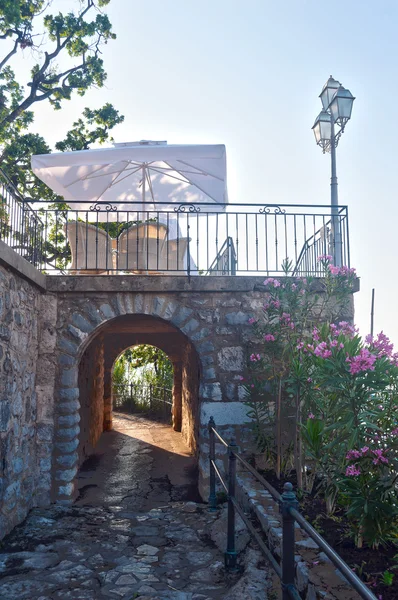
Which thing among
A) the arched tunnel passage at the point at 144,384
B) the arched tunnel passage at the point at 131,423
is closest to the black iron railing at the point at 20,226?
the arched tunnel passage at the point at 131,423

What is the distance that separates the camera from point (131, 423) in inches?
491

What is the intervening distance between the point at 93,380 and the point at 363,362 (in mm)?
6826

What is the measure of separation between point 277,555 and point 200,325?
9.82ft

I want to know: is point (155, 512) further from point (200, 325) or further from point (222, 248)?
point (222, 248)

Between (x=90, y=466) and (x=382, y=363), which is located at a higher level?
(x=382, y=363)

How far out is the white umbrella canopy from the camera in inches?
241

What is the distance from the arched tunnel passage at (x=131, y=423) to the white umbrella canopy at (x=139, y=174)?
1.97 meters

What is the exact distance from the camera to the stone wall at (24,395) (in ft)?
14.6

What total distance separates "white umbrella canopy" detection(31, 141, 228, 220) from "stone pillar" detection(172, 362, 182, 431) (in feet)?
14.2

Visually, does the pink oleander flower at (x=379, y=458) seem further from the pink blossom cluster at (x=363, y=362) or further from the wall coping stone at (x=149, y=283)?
the wall coping stone at (x=149, y=283)

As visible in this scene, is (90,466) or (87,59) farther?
(87,59)

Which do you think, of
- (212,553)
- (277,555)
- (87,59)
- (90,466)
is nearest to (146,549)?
(212,553)

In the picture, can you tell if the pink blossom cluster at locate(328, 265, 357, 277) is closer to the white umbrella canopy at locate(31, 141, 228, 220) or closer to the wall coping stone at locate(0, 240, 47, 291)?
the white umbrella canopy at locate(31, 141, 228, 220)

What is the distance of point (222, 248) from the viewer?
27.9 ft
